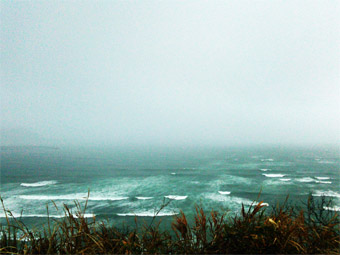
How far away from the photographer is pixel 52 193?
91.5 feet

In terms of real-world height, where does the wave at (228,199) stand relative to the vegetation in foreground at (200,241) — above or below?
below

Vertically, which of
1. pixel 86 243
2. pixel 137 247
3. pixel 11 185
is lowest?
pixel 11 185

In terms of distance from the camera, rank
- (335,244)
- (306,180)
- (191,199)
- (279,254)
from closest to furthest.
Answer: (279,254), (335,244), (191,199), (306,180)

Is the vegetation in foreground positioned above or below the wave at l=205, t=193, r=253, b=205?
above

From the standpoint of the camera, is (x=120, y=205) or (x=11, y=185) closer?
(x=120, y=205)

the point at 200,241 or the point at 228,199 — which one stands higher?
the point at 200,241

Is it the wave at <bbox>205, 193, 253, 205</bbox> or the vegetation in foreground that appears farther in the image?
the wave at <bbox>205, 193, 253, 205</bbox>

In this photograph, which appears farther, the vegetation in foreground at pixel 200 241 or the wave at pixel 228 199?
the wave at pixel 228 199

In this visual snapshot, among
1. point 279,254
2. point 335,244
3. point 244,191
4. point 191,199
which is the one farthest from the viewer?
point 244,191

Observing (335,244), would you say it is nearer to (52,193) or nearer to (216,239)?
(216,239)

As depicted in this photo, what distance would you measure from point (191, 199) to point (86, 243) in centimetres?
2259

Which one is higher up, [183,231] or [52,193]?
[183,231]

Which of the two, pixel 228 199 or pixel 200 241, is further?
pixel 228 199

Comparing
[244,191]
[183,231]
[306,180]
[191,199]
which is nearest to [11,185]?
[191,199]
